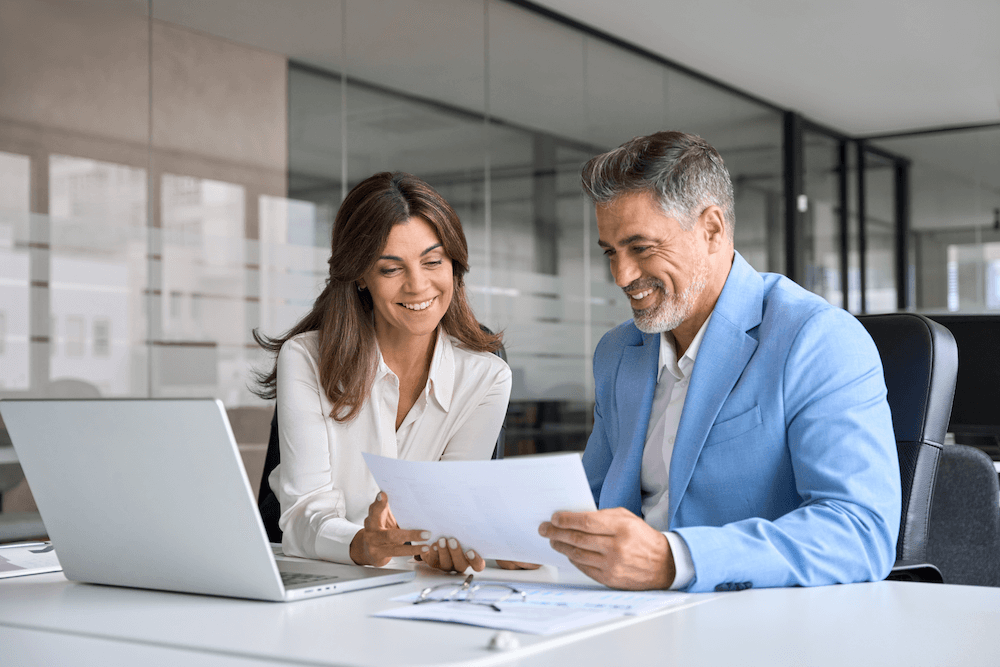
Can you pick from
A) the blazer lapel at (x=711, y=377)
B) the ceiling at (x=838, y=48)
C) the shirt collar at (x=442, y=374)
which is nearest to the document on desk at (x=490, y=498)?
the blazer lapel at (x=711, y=377)

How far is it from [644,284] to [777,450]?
1.14ft

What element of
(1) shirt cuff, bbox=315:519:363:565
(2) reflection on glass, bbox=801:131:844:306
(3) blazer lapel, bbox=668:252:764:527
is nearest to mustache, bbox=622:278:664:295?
(3) blazer lapel, bbox=668:252:764:527

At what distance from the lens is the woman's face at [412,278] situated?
6.49 feet

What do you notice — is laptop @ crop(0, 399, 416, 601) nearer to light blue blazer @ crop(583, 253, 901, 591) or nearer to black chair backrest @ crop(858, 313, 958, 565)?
light blue blazer @ crop(583, 253, 901, 591)

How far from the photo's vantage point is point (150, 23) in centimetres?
376

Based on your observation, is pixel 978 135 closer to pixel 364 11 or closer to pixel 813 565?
pixel 364 11

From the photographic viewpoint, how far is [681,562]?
120 cm

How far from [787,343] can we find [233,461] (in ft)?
2.68

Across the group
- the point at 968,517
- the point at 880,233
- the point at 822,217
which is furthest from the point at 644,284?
the point at 880,233

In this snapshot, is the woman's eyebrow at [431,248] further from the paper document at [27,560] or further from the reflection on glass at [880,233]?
the reflection on glass at [880,233]

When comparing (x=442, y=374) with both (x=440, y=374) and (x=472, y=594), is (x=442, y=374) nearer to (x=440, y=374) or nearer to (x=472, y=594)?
(x=440, y=374)

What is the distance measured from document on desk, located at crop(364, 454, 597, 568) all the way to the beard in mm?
518

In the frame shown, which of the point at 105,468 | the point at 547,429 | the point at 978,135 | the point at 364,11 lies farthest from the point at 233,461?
the point at 978,135

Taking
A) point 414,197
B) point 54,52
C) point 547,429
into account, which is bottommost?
point 547,429
